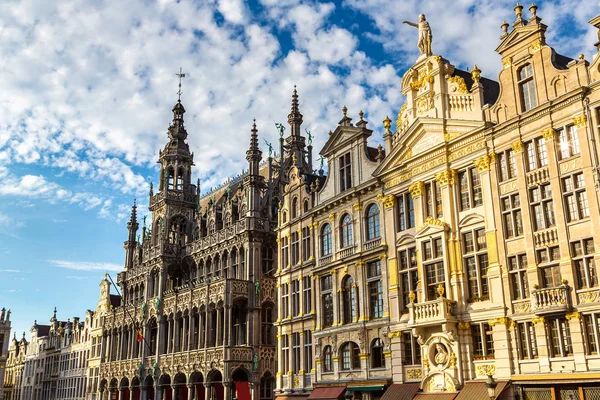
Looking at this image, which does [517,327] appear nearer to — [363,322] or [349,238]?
[363,322]

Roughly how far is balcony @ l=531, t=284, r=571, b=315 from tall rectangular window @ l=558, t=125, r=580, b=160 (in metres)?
5.72

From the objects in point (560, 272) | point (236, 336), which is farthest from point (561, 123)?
point (236, 336)

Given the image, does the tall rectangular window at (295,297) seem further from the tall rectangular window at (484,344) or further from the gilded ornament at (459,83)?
the gilded ornament at (459,83)

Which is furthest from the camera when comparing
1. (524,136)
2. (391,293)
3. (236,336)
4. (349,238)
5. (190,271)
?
(190,271)

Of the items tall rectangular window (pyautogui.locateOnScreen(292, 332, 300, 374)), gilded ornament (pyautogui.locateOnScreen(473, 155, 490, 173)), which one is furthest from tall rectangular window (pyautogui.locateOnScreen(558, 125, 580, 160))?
tall rectangular window (pyautogui.locateOnScreen(292, 332, 300, 374))

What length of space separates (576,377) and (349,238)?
16.9 meters

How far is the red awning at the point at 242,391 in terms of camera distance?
47938mm

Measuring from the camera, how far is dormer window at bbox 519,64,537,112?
29578 mm

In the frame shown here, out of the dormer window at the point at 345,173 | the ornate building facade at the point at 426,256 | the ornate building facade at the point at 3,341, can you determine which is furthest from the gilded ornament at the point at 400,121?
the ornate building facade at the point at 3,341

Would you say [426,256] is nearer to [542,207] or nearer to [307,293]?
[542,207]

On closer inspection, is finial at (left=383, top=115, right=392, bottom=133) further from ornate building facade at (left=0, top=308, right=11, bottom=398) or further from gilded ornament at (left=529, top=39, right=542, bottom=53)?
ornate building facade at (left=0, top=308, right=11, bottom=398)

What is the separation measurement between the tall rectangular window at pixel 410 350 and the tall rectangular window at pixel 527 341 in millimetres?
6103

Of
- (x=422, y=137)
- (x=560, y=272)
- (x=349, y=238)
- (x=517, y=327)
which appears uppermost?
(x=422, y=137)

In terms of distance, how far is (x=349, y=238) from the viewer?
129 feet
